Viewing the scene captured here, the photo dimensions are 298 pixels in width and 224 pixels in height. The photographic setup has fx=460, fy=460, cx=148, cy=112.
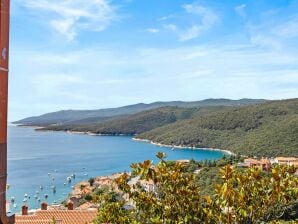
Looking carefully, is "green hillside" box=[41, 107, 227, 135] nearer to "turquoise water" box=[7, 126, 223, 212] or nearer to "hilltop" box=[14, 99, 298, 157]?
"hilltop" box=[14, 99, 298, 157]

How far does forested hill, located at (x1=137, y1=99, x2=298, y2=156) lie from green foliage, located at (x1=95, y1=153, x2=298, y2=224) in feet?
234

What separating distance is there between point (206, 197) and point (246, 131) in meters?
99.6

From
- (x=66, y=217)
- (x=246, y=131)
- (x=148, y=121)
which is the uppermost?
(x=148, y=121)

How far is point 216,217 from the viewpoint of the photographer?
16.0ft

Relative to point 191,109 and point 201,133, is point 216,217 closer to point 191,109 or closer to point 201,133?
point 201,133

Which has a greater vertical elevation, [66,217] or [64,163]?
[66,217]

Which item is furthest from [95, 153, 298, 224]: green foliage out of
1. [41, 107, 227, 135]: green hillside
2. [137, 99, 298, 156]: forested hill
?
[41, 107, 227, 135]: green hillside

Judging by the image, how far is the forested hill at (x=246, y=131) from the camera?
8025 cm

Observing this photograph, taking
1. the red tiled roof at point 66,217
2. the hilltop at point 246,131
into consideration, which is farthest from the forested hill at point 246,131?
the red tiled roof at point 66,217

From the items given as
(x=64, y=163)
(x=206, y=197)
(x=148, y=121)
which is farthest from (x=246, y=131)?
(x=206, y=197)

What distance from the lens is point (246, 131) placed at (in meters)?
102

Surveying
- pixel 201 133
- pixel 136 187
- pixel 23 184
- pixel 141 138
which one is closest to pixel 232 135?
pixel 201 133

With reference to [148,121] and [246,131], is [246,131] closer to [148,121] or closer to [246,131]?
[246,131]

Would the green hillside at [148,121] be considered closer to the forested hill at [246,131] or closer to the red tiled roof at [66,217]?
the forested hill at [246,131]
